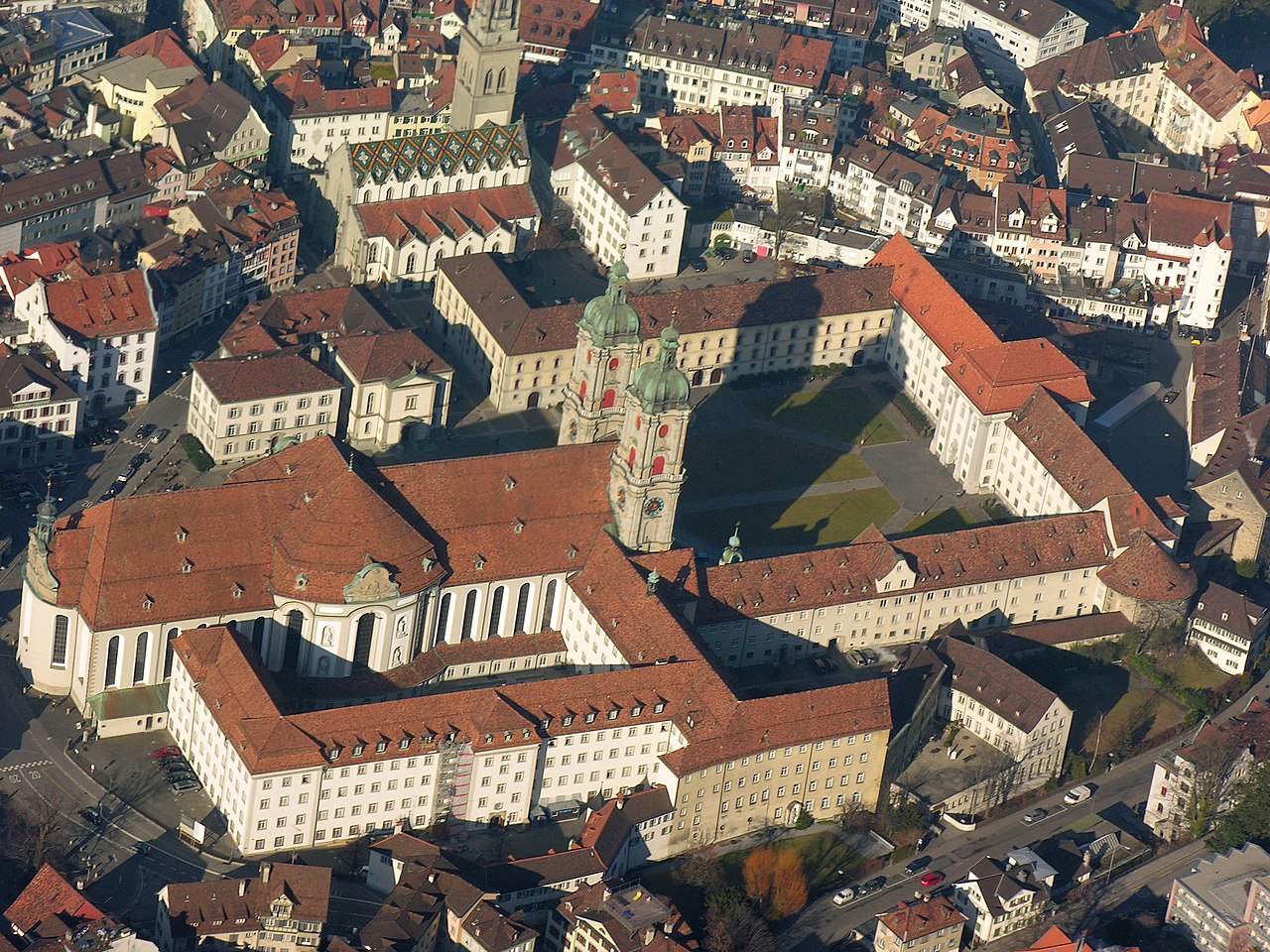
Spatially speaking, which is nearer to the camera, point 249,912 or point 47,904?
point 47,904

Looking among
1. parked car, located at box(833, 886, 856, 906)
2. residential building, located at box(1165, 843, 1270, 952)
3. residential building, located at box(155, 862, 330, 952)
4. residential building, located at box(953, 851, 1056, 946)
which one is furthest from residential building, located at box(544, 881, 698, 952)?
residential building, located at box(1165, 843, 1270, 952)

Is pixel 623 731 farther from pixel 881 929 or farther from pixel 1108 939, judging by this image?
pixel 1108 939

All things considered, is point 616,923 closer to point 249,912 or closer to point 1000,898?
point 249,912

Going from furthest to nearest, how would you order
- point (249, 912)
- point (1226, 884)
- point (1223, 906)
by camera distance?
1. point (1226, 884)
2. point (1223, 906)
3. point (249, 912)

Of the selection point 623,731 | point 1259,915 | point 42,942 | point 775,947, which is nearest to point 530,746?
point 623,731

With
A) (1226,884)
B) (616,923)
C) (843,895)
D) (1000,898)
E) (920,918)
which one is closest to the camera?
(616,923)

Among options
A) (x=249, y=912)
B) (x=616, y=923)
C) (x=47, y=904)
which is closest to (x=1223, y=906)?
(x=616, y=923)

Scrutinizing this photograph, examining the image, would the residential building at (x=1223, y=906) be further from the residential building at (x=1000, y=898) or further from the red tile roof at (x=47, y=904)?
the red tile roof at (x=47, y=904)
